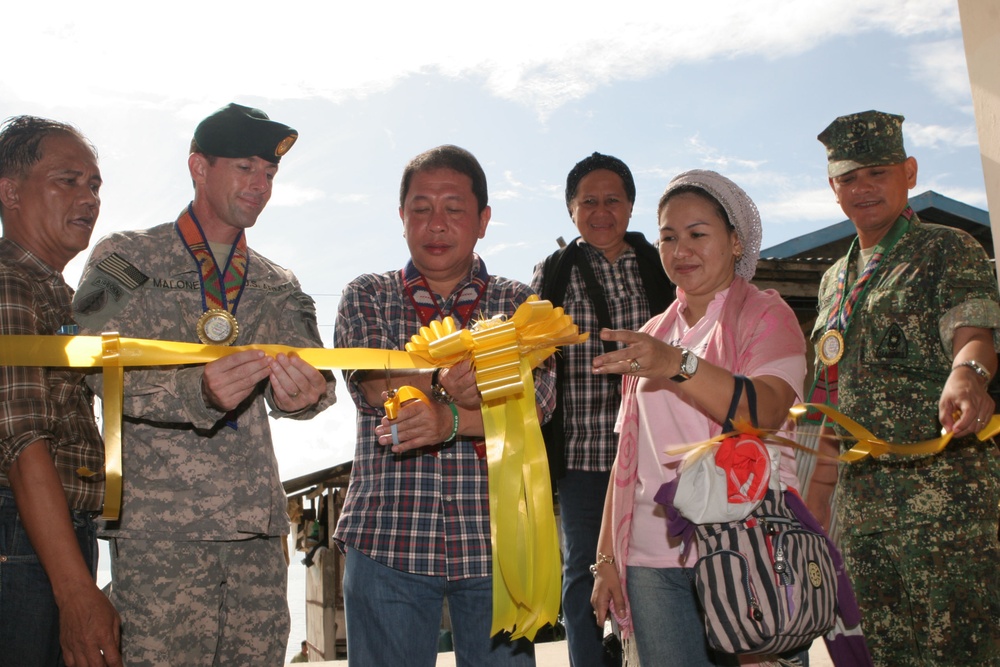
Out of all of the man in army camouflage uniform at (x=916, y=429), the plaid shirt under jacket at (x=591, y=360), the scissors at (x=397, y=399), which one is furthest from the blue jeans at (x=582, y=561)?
the scissors at (x=397, y=399)

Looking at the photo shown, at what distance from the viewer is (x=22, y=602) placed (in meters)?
2.48

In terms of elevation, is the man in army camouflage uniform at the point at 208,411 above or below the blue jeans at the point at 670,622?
above

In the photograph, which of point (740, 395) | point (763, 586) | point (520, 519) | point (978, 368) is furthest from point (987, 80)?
point (520, 519)

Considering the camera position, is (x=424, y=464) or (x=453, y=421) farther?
(x=424, y=464)

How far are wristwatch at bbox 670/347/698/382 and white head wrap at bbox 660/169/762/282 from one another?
0.56m

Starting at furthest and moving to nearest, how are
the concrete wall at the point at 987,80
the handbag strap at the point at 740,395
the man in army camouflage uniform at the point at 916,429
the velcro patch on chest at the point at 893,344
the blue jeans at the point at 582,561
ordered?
the blue jeans at the point at 582,561
the concrete wall at the point at 987,80
the velcro patch on chest at the point at 893,344
the man in army camouflage uniform at the point at 916,429
the handbag strap at the point at 740,395

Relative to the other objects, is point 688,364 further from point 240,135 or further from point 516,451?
point 240,135

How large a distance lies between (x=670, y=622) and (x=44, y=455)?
75.7 inches

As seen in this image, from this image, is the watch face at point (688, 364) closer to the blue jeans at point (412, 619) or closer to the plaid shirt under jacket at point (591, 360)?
the blue jeans at point (412, 619)

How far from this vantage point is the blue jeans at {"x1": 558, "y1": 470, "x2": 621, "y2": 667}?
404cm

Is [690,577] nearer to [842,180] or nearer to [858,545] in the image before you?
[858,545]

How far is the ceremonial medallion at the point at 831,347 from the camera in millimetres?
3723

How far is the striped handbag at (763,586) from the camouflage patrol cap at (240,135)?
1824 millimetres

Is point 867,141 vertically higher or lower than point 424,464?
higher
